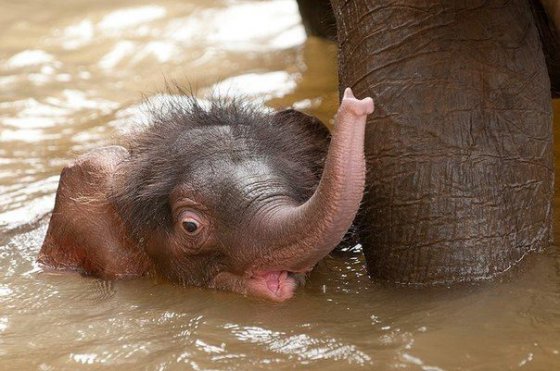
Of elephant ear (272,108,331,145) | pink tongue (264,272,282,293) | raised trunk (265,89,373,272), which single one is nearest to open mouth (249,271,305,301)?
pink tongue (264,272,282,293)

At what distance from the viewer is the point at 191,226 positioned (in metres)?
4.72

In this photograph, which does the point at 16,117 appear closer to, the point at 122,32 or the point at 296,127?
the point at 122,32

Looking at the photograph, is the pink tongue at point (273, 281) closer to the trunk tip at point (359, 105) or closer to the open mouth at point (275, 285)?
the open mouth at point (275, 285)

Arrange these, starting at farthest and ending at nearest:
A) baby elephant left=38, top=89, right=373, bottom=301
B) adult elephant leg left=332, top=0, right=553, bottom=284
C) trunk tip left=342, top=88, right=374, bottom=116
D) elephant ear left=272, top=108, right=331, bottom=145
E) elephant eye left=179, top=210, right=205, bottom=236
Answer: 1. elephant ear left=272, top=108, right=331, bottom=145
2. elephant eye left=179, top=210, right=205, bottom=236
3. adult elephant leg left=332, top=0, right=553, bottom=284
4. baby elephant left=38, top=89, right=373, bottom=301
5. trunk tip left=342, top=88, right=374, bottom=116

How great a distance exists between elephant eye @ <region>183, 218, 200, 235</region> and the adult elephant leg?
2.39 ft

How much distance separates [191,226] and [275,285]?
1.47 ft

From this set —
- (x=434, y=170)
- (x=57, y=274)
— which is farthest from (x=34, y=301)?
(x=434, y=170)

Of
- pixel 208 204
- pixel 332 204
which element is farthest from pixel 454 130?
pixel 208 204

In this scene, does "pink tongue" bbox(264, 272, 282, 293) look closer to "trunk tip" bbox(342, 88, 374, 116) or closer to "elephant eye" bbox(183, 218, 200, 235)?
"elephant eye" bbox(183, 218, 200, 235)

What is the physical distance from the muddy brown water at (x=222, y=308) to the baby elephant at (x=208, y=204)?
12cm

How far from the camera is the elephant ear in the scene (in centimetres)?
526

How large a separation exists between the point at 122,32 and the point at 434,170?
534 centimetres

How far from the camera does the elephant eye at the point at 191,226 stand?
15.4 ft

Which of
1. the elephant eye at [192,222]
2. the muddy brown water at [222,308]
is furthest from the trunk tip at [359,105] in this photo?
the elephant eye at [192,222]
